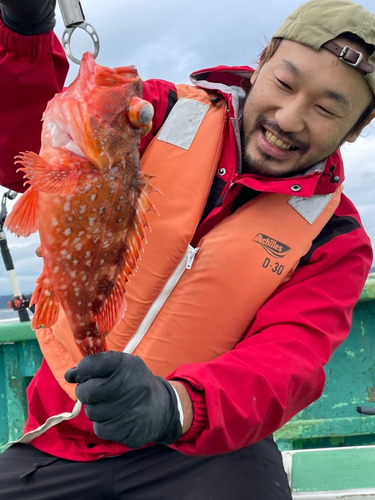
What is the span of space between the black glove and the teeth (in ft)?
4.50

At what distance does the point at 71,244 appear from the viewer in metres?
1.83

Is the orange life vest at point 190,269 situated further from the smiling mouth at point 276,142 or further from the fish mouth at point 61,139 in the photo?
the fish mouth at point 61,139

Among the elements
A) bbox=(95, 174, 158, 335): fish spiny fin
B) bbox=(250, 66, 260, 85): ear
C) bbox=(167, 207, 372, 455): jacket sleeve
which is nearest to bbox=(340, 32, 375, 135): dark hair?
bbox=(250, 66, 260, 85): ear

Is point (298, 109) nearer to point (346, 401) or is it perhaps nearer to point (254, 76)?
point (254, 76)

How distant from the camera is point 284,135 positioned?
299cm

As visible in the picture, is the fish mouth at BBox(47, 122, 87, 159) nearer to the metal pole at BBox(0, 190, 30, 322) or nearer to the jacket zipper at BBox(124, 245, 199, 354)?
the jacket zipper at BBox(124, 245, 199, 354)

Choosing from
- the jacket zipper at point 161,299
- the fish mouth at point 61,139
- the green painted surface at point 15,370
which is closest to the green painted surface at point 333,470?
the jacket zipper at point 161,299

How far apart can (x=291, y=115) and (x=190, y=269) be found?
1.07 metres

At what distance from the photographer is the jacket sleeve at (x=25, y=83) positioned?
246cm

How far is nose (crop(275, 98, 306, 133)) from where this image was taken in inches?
113

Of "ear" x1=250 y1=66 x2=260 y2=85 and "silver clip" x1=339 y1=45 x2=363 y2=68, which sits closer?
"silver clip" x1=339 y1=45 x2=363 y2=68

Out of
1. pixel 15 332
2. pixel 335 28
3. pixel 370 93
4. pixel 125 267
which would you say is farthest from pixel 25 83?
pixel 15 332

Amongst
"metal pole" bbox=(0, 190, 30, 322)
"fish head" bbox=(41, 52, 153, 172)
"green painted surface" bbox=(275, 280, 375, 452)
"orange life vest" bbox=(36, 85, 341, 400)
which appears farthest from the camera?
"metal pole" bbox=(0, 190, 30, 322)

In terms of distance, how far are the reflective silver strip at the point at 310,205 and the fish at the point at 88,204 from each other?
138 centimetres
